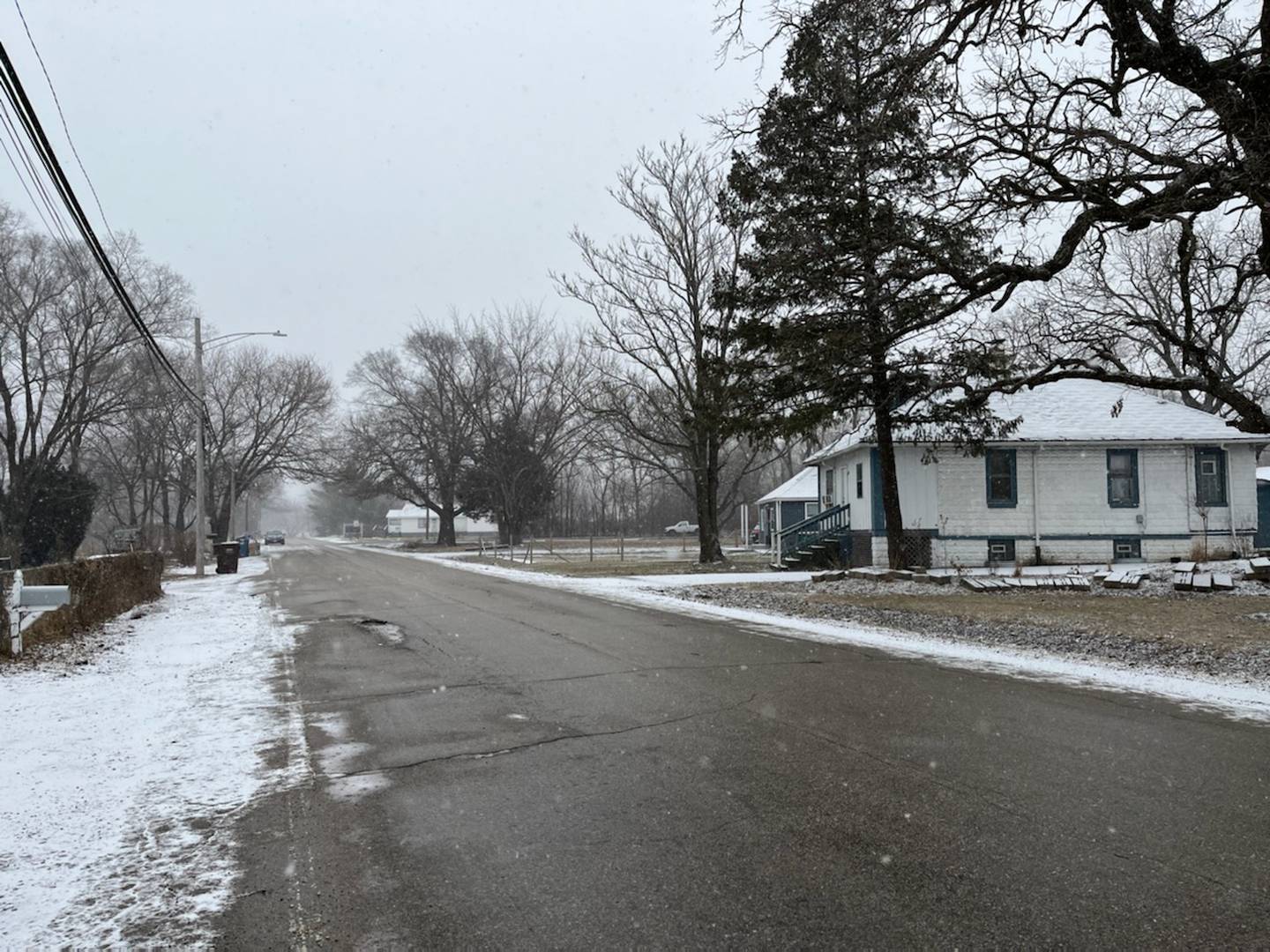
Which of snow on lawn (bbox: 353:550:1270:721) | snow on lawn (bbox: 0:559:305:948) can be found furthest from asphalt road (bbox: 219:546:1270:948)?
snow on lawn (bbox: 353:550:1270:721)

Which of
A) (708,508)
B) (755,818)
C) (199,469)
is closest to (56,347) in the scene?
(199,469)

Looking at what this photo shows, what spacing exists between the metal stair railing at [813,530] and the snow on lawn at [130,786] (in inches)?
786

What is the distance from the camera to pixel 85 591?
1318 cm

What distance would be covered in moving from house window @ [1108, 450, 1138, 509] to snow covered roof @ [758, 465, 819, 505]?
18.2 m

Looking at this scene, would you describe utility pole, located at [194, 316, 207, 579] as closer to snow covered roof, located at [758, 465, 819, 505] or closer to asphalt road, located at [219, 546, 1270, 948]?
asphalt road, located at [219, 546, 1270, 948]

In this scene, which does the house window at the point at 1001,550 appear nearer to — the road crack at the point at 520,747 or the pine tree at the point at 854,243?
the pine tree at the point at 854,243

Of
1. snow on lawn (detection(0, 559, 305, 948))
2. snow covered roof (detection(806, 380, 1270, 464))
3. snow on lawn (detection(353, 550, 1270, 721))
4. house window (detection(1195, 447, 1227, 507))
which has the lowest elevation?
snow on lawn (detection(353, 550, 1270, 721))

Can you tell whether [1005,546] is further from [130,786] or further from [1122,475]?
[130,786]

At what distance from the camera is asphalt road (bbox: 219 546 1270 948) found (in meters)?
3.55

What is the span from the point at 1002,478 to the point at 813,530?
6714mm

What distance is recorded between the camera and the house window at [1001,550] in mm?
24922

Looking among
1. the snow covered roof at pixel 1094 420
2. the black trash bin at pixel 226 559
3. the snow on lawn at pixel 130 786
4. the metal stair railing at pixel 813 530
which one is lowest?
the snow on lawn at pixel 130 786

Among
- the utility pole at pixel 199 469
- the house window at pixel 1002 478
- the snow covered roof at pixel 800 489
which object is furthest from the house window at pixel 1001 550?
the utility pole at pixel 199 469

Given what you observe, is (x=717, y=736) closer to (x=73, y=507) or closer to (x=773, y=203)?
(x=773, y=203)
